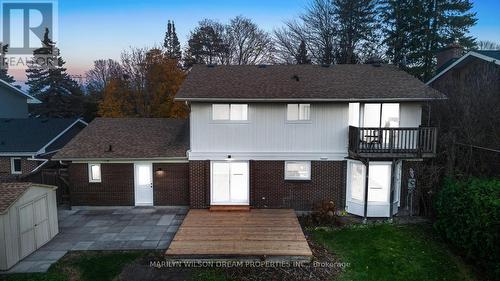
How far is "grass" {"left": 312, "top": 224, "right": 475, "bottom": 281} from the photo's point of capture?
9703 millimetres

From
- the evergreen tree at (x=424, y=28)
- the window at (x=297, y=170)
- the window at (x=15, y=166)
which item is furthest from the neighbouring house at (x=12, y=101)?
the evergreen tree at (x=424, y=28)

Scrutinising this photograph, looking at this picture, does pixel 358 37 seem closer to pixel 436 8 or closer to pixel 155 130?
pixel 436 8

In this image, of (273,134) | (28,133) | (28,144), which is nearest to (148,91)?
(28,133)

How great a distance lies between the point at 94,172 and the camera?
1513cm

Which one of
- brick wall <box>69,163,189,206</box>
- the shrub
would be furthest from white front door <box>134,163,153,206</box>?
the shrub

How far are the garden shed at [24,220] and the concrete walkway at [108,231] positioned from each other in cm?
30

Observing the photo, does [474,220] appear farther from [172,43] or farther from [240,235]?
[172,43]

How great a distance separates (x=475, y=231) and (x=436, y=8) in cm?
2358

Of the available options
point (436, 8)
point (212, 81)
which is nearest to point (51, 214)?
point (212, 81)

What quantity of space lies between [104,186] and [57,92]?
1018 inches

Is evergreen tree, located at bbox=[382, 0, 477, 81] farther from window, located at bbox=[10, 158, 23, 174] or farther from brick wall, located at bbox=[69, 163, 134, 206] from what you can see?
window, located at bbox=[10, 158, 23, 174]

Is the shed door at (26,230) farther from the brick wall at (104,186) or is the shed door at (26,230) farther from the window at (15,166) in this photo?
the window at (15,166)

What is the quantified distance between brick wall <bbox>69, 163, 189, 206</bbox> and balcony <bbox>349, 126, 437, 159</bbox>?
25.1 feet

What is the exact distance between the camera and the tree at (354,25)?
2882cm
